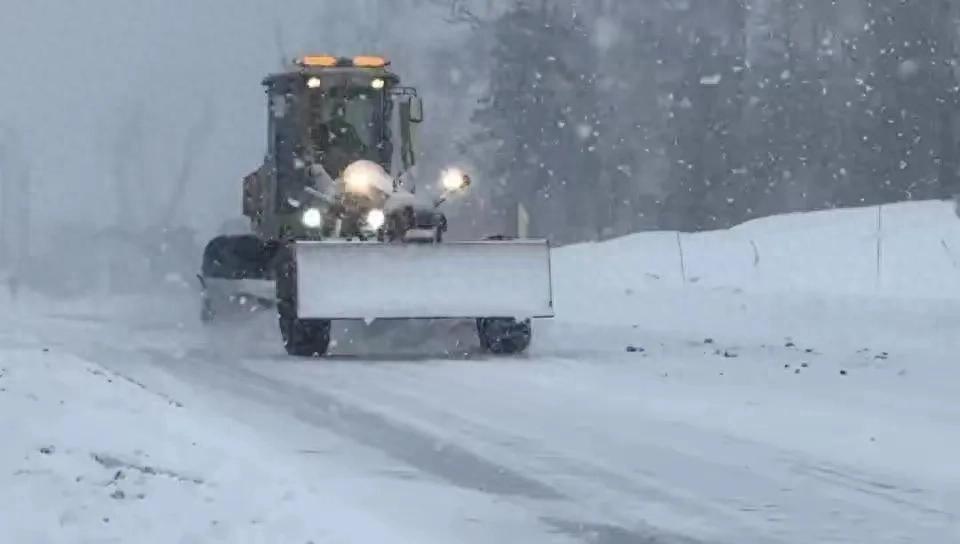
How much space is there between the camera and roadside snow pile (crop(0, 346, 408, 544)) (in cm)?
734

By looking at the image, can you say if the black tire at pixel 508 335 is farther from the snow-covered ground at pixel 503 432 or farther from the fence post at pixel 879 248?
the fence post at pixel 879 248

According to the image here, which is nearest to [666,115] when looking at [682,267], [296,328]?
[682,267]

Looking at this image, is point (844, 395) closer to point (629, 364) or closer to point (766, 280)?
point (629, 364)

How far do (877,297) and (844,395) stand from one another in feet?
31.5

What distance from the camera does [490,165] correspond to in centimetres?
5772

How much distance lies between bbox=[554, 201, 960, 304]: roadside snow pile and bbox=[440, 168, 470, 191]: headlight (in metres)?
7.10

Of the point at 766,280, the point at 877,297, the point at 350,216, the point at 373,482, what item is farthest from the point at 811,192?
the point at 373,482

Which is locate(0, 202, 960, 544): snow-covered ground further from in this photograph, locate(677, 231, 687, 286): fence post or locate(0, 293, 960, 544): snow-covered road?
locate(677, 231, 687, 286): fence post

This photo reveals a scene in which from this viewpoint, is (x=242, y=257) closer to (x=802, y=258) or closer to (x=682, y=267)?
(x=682, y=267)

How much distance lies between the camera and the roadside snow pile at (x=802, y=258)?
86.1 feet

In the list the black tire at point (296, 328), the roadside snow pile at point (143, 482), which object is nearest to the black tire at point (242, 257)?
the black tire at point (296, 328)

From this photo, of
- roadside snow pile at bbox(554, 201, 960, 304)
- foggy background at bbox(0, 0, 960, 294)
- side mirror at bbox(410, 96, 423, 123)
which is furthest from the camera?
foggy background at bbox(0, 0, 960, 294)

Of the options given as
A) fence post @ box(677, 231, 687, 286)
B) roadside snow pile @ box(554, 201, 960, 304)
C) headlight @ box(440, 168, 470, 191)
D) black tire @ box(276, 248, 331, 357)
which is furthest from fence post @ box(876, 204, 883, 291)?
black tire @ box(276, 248, 331, 357)

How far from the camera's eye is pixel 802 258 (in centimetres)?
2911
